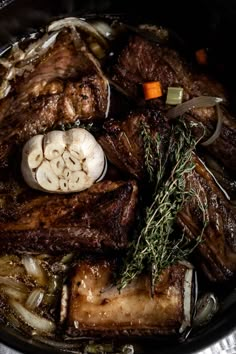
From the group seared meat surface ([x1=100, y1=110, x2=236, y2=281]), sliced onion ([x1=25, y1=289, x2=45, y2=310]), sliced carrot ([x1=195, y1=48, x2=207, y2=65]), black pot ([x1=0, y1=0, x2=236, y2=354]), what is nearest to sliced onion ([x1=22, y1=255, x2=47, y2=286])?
sliced onion ([x1=25, y1=289, x2=45, y2=310])

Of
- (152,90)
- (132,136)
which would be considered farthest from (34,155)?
(152,90)

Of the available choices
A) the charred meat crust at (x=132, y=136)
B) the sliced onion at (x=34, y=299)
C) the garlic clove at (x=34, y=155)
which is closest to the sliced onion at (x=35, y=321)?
the sliced onion at (x=34, y=299)

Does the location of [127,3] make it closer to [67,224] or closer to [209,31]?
[209,31]

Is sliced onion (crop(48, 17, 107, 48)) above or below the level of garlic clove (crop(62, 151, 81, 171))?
above

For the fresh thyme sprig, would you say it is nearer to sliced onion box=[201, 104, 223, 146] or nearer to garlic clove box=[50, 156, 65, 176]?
sliced onion box=[201, 104, 223, 146]

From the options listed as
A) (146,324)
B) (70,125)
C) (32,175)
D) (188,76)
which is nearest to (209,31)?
(188,76)
